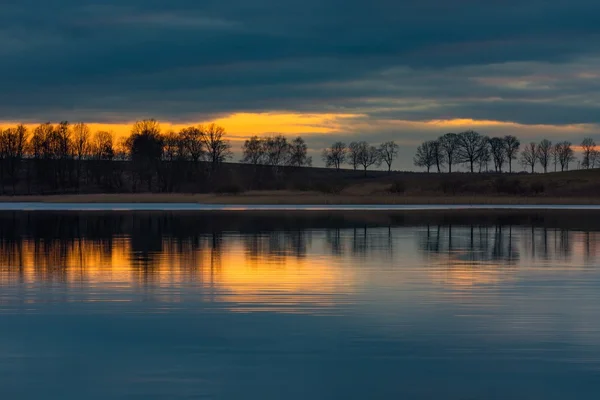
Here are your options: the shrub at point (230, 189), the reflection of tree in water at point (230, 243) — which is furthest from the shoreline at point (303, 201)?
the reflection of tree in water at point (230, 243)

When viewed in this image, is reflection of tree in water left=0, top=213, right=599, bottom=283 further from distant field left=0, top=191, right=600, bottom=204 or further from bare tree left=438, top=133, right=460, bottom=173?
bare tree left=438, top=133, right=460, bottom=173

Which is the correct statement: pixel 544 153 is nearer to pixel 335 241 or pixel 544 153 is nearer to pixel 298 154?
pixel 298 154

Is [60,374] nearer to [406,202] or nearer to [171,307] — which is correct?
[171,307]

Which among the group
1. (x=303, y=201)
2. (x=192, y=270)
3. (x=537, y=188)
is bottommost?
(x=192, y=270)

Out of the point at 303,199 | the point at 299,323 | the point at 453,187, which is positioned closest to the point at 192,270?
the point at 299,323

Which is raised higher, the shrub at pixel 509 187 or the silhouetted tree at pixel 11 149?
the silhouetted tree at pixel 11 149

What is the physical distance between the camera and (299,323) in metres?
15.2

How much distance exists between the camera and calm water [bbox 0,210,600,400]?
36.6 feet

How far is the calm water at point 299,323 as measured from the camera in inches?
439

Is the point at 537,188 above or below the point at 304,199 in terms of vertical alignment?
above

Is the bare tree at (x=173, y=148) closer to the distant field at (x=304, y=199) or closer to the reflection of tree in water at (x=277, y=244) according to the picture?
the distant field at (x=304, y=199)

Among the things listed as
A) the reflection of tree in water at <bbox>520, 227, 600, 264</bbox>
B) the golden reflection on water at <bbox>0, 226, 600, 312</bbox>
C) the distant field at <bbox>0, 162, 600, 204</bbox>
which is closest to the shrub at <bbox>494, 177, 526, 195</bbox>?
the distant field at <bbox>0, 162, 600, 204</bbox>

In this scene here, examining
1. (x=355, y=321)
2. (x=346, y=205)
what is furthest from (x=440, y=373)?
(x=346, y=205)

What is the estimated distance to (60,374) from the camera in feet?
38.3
